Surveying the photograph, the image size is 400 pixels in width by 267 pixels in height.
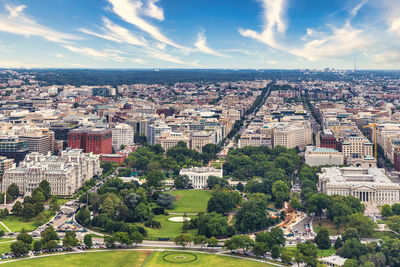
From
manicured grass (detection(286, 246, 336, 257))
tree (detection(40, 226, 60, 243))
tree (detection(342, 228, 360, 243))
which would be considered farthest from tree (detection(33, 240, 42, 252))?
tree (detection(342, 228, 360, 243))

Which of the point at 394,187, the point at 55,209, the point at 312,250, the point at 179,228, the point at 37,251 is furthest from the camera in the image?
the point at 394,187

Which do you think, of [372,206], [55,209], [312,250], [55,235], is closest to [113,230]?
[55,235]

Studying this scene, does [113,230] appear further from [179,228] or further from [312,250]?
[312,250]

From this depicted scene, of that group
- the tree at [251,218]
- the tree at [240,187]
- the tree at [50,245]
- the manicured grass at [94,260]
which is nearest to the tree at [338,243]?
the tree at [251,218]

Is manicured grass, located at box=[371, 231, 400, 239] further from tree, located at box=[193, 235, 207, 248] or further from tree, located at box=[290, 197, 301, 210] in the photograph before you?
tree, located at box=[193, 235, 207, 248]

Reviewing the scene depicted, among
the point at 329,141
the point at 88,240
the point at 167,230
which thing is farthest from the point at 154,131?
the point at 88,240

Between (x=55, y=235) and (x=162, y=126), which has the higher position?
(x=162, y=126)

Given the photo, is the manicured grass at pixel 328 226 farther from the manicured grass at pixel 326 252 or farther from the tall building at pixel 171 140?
the tall building at pixel 171 140

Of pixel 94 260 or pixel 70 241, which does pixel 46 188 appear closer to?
pixel 70 241
